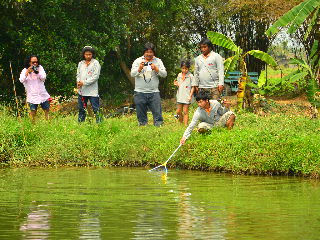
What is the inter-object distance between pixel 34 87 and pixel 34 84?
0.26ft

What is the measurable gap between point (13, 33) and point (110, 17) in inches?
158

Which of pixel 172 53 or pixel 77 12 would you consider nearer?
pixel 77 12

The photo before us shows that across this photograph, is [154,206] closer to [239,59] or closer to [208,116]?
[208,116]

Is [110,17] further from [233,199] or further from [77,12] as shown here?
[233,199]

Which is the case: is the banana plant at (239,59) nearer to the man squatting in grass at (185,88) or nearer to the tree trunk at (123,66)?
the man squatting in grass at (185,88)

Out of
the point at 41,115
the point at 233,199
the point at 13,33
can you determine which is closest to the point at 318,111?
the point at 41,115

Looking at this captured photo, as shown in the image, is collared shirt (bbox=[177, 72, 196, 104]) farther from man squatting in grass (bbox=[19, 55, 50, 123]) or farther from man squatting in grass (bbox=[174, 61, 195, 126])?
man squatting in grass (bbox=[19, 55, 50, 123])

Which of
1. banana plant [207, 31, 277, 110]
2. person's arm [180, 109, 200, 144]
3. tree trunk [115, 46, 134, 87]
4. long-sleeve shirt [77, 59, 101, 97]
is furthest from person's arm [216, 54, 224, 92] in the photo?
tree trunk [115, 46, 134, 87]

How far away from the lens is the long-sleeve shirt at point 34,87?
16.0 metres

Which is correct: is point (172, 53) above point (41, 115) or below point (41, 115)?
above

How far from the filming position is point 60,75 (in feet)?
69.3

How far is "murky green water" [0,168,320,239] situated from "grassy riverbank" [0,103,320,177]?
13.5 inches

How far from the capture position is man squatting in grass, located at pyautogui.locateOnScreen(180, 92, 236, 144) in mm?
12875

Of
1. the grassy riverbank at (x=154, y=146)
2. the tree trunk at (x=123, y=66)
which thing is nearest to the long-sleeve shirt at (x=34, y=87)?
the grassy riverbank at (x=154, y=146)
